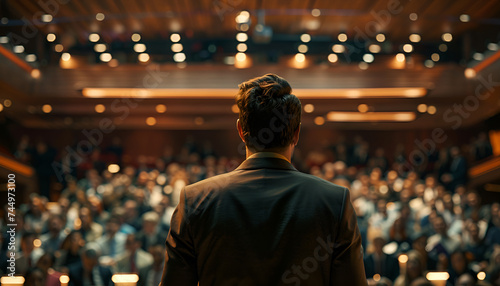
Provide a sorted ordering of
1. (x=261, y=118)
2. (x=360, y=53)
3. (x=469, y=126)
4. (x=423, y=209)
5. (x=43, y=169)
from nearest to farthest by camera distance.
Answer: (x=261, y=118) → (x=423, y=209) → (x=43, y=169) → (x=360, y=53) → (x=469, y=126)

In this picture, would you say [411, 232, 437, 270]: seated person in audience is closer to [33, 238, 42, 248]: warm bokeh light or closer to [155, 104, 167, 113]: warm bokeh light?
[33, 238, 42, 248]: warm bokeh light

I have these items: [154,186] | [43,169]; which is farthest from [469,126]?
[43,169]

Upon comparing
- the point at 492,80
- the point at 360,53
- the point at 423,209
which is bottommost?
the point at 423,209

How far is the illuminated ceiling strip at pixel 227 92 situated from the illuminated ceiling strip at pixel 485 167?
1749mm

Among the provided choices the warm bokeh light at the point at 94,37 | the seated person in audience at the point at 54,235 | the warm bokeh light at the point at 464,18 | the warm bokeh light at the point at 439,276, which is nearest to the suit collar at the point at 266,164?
the warm bokeh light at the point at 439,276

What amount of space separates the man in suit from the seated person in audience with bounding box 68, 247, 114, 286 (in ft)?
11.0

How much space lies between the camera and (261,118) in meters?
0.89

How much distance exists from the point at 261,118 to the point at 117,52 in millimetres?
9859

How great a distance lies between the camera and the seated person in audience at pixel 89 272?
12.9ft

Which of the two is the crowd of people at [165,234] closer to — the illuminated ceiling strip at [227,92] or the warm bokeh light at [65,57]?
the illuminated ceiling strip at [227,92]

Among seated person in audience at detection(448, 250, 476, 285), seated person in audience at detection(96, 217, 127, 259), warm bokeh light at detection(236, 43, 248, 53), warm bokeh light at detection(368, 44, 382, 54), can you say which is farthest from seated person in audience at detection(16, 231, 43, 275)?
warm bokeh light at detection(368, 44, 382, 54)

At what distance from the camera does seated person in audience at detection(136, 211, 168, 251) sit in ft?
15.0

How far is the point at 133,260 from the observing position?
4227mm

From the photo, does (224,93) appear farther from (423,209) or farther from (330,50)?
(423,209)
